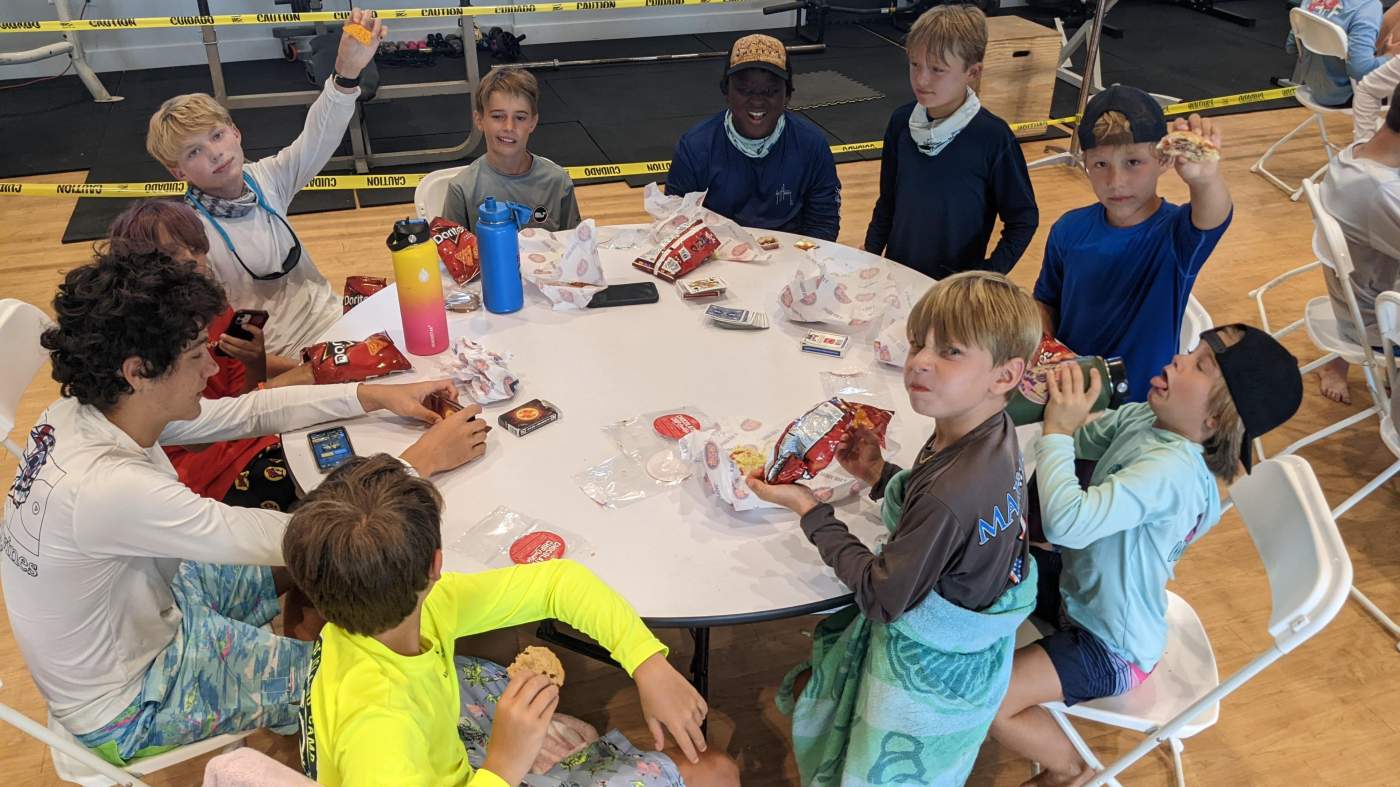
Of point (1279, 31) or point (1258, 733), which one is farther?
point (1279, 31)

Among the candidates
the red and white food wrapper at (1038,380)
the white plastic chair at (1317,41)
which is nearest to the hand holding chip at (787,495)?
the red and white food wrapper at (1038,380)

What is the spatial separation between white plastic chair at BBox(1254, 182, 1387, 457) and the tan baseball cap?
156cm

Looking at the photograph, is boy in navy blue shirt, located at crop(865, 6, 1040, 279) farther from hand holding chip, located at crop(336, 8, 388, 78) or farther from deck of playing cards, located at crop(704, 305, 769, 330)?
hand holding chip, located at crop(336, 8, 388, 78)

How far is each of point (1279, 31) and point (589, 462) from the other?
7963 millimetres

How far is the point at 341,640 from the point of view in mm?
1485

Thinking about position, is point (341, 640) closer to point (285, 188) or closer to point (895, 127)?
point (285, 188)

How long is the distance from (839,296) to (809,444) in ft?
2.32

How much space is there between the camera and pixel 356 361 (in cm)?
224

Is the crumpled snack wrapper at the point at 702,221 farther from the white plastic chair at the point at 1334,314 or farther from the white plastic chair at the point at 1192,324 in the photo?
the white plastic chair at the point at 1334,314

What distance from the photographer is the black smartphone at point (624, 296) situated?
101 inches

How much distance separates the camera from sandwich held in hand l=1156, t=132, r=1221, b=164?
7.05 feet

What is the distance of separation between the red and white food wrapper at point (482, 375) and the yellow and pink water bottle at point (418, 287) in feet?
0.44

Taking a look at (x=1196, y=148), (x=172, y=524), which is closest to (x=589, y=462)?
(x=172, y=524)

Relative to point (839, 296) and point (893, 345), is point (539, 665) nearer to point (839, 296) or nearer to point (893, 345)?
point (893, 345)
